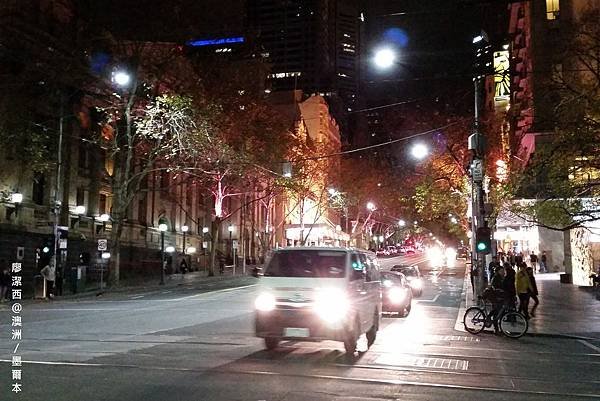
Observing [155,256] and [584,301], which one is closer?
[584,301]

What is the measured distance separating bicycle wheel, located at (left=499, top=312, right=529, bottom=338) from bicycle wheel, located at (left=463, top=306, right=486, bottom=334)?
1.66 feet

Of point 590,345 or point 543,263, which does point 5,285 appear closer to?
point 590,345

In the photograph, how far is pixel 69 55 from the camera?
36.2m

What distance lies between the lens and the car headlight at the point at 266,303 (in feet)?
37.2

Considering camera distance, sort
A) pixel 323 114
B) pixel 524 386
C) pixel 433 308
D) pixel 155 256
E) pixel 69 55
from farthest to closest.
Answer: pixel 323 114
pixel 155 256
pixel 69 55
pixel 433 308
pixel 524 386

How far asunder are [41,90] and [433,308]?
88.3ft

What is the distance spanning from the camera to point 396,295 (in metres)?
20.5

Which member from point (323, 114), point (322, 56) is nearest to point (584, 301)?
point (323, 114)

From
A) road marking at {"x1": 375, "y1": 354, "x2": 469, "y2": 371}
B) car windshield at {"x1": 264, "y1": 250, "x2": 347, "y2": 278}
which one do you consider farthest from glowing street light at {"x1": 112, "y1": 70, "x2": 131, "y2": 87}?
road marking at {"x1": 375, "y1": 354, "x2": 469, "y2": 371}

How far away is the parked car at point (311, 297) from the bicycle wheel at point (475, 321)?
5.40 meters

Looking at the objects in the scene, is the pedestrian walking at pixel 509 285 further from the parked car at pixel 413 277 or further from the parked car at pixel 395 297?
the parked car at pixel 413 277

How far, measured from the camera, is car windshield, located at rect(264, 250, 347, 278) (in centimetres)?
1169

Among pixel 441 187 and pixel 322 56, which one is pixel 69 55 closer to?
pixel 441 187

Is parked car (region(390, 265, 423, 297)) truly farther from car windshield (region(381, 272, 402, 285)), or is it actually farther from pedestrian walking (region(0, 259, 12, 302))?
pedestrian walking (region(0, 259, 12, 302))
